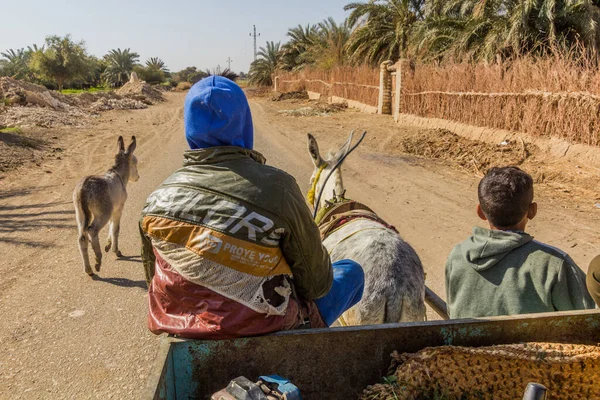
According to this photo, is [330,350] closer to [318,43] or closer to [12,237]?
[12,237]

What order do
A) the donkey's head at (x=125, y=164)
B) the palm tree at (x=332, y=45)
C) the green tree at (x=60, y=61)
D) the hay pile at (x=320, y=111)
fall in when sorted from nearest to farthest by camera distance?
the donkey's head at (x=125, y=164), the hay pile at (x=320, y=111), the palm tree at (x=332, y=45), the green tree at (x=60, y=61)

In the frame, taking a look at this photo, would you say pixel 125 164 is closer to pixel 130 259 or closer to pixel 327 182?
pixel 130 259

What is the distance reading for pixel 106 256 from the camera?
6980 mm

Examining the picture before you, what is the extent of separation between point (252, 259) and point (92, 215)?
5.02m

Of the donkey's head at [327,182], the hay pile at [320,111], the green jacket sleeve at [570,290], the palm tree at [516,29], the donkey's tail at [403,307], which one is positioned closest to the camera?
the green jacket sleeve at [570,290]

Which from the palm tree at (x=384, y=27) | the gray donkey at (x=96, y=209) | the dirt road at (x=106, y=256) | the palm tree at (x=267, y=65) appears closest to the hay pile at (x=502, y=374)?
the dirt road at (x=106, y=256)

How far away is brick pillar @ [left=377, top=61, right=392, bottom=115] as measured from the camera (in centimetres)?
2259

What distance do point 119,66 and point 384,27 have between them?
5017 cm

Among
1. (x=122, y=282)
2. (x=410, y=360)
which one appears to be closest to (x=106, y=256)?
(x=122, y=282)

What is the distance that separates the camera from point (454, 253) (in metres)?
2.84

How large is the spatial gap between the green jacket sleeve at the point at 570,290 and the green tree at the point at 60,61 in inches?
2341

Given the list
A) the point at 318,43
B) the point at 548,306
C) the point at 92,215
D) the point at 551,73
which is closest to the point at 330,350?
the point at 548,306

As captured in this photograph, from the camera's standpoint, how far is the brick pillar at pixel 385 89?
22.6 meters

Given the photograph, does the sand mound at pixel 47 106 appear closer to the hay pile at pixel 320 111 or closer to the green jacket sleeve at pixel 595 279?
the hay pile at pixel 320 111
